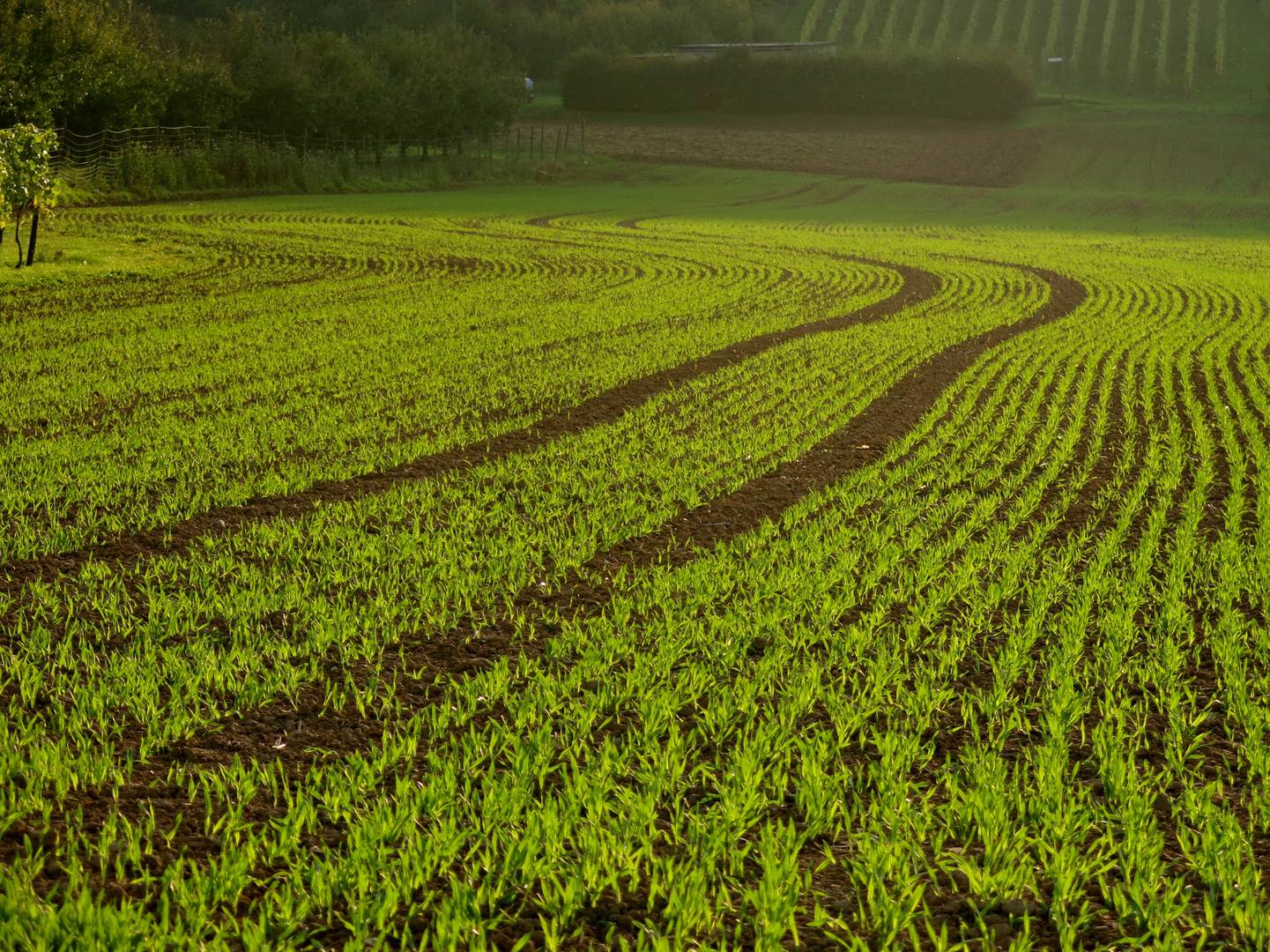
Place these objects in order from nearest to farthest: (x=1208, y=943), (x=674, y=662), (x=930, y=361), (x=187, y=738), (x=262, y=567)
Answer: (x=1208, y=943) < (x=187, y=738) < (x=674, y=662) < (x=262, y=567) < (x=930, y=361)

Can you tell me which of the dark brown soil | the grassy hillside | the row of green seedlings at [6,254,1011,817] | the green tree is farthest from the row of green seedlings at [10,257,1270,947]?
the grassy hillside

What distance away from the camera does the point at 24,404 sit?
11.5 metres

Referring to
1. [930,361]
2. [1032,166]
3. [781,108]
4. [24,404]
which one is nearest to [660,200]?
[1032,166]

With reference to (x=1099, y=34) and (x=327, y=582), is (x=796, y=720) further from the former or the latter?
(x=1099, y=34)

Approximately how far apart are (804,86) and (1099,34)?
38.0m

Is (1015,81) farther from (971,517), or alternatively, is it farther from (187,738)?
(187,738)

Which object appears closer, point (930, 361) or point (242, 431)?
point (242, 431)

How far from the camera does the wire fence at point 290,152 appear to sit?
41.7m

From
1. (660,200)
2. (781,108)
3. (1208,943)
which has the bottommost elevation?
(1208,943)

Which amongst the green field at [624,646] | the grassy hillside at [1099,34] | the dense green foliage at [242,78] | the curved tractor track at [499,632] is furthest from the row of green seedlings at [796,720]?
the grassy hillside at [1099,34]

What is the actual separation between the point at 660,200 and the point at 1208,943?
50539 mm

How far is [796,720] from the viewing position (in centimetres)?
551

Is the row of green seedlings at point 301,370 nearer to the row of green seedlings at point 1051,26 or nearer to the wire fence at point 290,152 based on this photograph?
the wire fence at point 290,152

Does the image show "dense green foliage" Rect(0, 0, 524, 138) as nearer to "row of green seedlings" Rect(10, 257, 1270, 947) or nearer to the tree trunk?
the tree trunk
